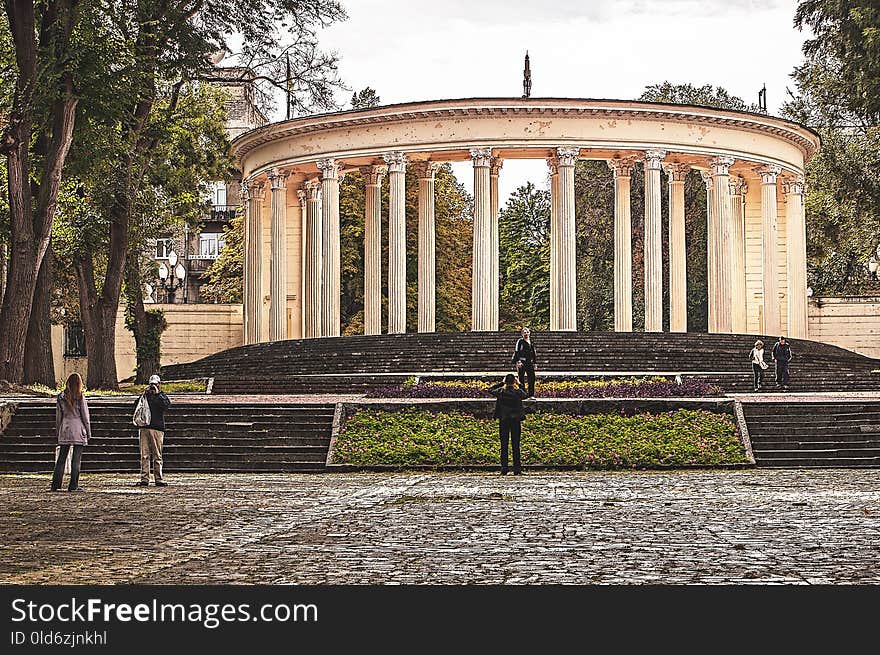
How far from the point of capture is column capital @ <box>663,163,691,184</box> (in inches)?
2237

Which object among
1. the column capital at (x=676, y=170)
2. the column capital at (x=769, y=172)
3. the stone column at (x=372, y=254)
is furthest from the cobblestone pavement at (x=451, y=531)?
Result: the column capital at (x=769, y=172)

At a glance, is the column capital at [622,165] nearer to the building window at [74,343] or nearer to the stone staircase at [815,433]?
the stone staircase at [815,433]

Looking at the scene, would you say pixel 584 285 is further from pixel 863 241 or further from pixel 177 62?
pixel 177 62

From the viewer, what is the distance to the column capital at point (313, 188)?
5999cm

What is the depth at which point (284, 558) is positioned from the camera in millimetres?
12641

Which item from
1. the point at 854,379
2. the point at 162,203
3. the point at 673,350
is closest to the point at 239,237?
the point at 162,203

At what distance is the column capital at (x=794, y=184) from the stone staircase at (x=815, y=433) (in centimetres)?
3149

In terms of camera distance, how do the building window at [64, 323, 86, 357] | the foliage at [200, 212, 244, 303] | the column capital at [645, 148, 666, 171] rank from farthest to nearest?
the foliage at [200, 212, 244, 303] < the building window at [64, 323, 86, 357] < the column capital at [645, 148, 666, 171]

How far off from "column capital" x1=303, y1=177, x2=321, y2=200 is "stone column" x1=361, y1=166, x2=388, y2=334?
3.10 meters

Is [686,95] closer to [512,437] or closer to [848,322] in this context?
[848,322]

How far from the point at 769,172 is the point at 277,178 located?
21500mm

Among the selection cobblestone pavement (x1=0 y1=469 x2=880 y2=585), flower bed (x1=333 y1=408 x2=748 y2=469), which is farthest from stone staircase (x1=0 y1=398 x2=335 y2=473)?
cobblestone pavement (x1=0 y1=469 x2=880 y2=585)

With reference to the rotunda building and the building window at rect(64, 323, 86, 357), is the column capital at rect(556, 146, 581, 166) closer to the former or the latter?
the rotunda building

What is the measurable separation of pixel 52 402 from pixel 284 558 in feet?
58.7
